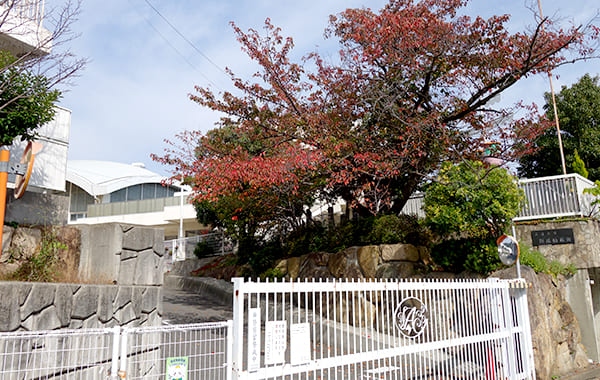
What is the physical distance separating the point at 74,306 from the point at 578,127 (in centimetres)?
2036

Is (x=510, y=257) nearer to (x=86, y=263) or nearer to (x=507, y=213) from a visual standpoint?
(x=507, y=213)

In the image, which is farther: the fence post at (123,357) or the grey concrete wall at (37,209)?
the grey concrete wall at (37,209)

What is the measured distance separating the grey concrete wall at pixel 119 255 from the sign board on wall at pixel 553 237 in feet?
30.8

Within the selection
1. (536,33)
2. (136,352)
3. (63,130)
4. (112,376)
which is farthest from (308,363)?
(536,33)

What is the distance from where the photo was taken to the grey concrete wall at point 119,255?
251 inches

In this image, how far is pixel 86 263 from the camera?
21.5ft

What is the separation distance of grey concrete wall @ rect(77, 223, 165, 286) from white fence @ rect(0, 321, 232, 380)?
940 mm

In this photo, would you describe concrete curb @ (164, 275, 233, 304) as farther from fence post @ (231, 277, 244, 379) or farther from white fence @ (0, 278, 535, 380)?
fence post @ (231, 277, 244, 379)

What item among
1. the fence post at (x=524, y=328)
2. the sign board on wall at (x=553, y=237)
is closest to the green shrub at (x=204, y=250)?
the sign board on wall at (x=553, y=237)

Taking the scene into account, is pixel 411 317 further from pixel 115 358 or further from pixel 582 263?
pixel 582 263

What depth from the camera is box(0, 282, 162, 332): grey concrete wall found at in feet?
15.2

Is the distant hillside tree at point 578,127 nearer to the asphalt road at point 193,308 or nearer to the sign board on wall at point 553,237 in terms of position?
the sign board on wall at point 553,237

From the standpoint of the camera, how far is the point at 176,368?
413 centimetres

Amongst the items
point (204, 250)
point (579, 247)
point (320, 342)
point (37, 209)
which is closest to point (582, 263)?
point (579, 247)
